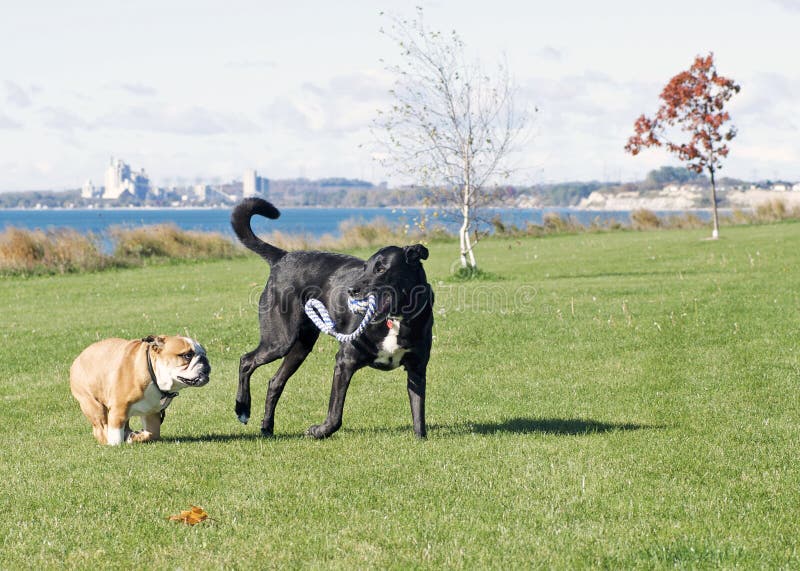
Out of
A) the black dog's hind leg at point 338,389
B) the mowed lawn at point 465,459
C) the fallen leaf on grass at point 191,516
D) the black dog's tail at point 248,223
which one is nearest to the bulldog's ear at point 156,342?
the mowed lawn at point 465,459

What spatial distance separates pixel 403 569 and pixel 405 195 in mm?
22800

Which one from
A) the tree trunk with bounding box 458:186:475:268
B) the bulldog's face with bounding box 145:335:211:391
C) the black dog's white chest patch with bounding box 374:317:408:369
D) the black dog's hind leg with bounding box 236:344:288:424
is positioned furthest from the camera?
the tree trunk with bounding box 458:186:475:268

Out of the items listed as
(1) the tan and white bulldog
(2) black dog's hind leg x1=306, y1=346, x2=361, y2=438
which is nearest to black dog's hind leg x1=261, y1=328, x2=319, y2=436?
(2) black dog's hind leg x1=306, y1=346, x2=361, y2=438

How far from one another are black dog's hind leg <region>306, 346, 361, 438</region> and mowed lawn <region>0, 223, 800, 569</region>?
5.8 inches

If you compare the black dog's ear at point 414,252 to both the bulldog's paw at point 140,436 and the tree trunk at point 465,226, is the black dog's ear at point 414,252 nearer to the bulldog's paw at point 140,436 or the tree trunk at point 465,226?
the bulldog's paw at point 140,436

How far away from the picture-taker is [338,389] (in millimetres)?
7730

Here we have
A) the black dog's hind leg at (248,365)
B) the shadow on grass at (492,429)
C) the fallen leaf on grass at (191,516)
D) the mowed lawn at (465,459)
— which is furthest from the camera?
the shadow on grass at (492,429)

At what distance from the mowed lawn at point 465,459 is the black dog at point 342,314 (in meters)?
0.52

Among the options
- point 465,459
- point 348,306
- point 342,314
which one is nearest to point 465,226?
point 342,314

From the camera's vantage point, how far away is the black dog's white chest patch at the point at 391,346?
7391mm

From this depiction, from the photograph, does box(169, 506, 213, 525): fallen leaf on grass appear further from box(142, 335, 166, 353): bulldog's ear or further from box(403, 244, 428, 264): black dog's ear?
box(403, 244, 428, 264): black dog's ear

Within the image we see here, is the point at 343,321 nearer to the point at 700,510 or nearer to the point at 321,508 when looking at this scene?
the point at 321,508

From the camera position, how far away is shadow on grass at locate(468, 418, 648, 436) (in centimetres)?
843

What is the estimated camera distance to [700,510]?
19.6 ft
